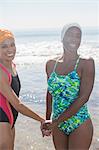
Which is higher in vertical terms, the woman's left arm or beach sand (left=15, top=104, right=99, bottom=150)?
the woman's left arm

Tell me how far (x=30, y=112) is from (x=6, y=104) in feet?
0.61

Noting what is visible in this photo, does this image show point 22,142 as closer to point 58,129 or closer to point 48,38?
point 58,129

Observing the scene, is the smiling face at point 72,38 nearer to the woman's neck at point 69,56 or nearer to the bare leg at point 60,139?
the woman's neck at point 69,56

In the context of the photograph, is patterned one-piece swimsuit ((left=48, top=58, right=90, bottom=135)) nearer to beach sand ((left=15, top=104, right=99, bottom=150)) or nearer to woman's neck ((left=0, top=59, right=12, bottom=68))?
woman's neck ((left=0, top=59, right=12, bottom=68))

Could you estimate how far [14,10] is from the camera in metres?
3.51

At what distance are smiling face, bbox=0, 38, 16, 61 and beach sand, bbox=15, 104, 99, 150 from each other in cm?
171

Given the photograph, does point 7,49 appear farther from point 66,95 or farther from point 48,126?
point 48,126

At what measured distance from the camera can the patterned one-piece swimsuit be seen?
2.11 metres

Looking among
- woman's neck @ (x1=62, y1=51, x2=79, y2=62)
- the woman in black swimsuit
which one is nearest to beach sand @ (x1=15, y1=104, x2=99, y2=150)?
the woman in black swimsuit

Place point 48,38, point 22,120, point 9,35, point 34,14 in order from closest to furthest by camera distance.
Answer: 1. point 9,35
2. point 34,14
3. point 22,120
4. point 48,38

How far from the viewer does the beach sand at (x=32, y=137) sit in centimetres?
353

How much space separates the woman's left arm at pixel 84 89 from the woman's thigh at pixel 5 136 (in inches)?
15.2

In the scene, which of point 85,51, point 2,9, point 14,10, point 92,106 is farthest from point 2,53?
point 85,51

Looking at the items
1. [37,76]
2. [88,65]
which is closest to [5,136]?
[88,65]
